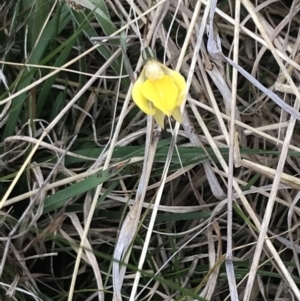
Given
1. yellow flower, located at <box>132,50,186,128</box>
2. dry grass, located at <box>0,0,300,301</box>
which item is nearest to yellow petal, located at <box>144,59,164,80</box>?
A: yellow flower, located at <box>132,50,186,128</box>

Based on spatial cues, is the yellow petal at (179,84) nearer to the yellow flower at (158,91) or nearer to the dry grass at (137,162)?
the yellow flower at (158,91)

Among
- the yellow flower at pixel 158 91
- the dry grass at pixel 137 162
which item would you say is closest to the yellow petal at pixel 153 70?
the yellow flower at pixel 158 91

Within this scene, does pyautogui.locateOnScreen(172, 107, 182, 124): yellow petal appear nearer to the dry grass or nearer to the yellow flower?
the yellow flower

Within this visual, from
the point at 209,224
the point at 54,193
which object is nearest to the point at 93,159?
the point at 54,193

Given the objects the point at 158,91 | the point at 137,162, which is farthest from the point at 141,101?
the point at 137,162

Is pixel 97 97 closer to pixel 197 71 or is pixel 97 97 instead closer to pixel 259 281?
pixel 197 71
